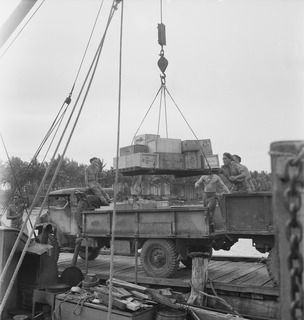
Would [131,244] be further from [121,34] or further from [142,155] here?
[121,34]

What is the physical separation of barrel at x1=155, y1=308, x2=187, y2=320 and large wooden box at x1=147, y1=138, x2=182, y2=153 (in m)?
4.07

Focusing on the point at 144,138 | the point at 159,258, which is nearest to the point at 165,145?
the point at 144,138

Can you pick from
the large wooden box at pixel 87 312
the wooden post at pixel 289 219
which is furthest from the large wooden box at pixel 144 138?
the wooden post at pixel 289 219

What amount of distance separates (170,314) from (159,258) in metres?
1.95

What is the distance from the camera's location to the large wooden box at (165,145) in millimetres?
9031

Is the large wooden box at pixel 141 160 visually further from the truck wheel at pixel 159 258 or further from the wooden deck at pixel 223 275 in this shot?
the wooden deck at pixel 223 275

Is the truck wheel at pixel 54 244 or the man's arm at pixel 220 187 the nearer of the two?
the truck wheel at pixel 54 244

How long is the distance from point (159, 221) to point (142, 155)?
5.78 ft

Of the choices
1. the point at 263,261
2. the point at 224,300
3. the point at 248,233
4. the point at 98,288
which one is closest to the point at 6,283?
the point at 98,288

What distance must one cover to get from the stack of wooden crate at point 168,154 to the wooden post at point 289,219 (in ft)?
23.3

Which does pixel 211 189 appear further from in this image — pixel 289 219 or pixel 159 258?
pixel 289 219

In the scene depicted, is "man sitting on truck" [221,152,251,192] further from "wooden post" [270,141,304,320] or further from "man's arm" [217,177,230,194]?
"wooden post" [270,141,304,320]

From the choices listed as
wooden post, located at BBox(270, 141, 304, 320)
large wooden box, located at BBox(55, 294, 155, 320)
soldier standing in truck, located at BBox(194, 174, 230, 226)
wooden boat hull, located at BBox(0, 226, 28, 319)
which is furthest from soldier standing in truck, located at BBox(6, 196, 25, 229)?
wooden post, located at BBox(270, 141, 304, 320)

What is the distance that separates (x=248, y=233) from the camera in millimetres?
6773
